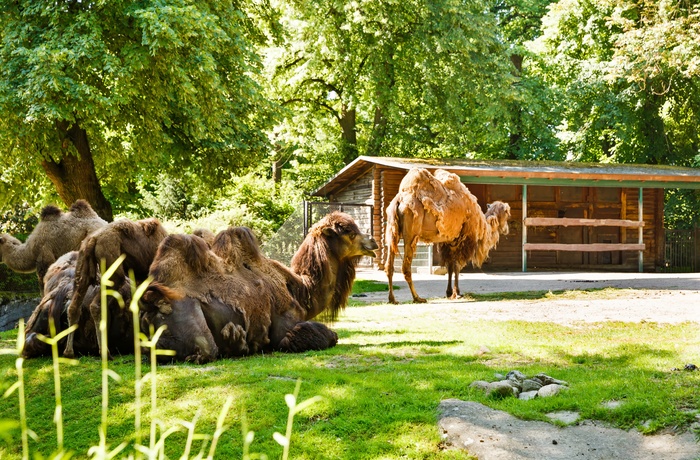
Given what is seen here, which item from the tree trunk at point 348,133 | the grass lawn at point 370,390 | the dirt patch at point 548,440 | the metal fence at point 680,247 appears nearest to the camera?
the dirt patch at point 548,440

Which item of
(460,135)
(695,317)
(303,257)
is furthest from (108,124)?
(460,135)

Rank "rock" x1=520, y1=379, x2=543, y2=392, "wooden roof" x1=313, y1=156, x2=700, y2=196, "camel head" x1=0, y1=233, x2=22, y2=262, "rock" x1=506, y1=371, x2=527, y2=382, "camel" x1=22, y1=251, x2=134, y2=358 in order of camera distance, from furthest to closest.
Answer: "wooden roof" x1=313, y1=156, x2=700, y2=196
"camel head" x1=0, y1=233, x2=22, y2=262
"camel" x1=22, y1=251, x2=134, y2=358
"rock" x1=506, y1=371, x2=527, y2=382
"rock" x1=520, y1=379, x2=543, y2=392

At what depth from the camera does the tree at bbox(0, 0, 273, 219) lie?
14.2 metres

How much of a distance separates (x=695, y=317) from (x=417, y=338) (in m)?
4.23

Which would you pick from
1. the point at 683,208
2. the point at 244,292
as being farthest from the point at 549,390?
the point at 683,208

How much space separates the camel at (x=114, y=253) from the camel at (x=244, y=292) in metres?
0.43

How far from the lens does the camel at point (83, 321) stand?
686 cm

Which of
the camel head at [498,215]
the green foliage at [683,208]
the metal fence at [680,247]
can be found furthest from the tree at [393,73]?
the camel head at [498,215]

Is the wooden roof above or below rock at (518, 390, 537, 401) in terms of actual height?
above

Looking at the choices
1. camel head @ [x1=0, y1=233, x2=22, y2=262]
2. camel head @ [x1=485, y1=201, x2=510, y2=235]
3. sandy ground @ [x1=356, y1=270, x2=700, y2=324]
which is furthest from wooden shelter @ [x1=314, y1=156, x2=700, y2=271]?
camel head @ [x1=0, y1=233, x2=22, y2=262]

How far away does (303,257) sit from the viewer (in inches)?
321

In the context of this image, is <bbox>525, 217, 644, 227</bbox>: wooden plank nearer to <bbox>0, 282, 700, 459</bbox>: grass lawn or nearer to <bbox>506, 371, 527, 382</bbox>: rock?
<bbox>0, 282, 700, 459</bbox>: grass lawn

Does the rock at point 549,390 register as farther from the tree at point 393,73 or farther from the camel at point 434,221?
the tree at point 393,73

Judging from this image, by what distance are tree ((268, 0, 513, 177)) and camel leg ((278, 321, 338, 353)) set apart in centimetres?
1949
